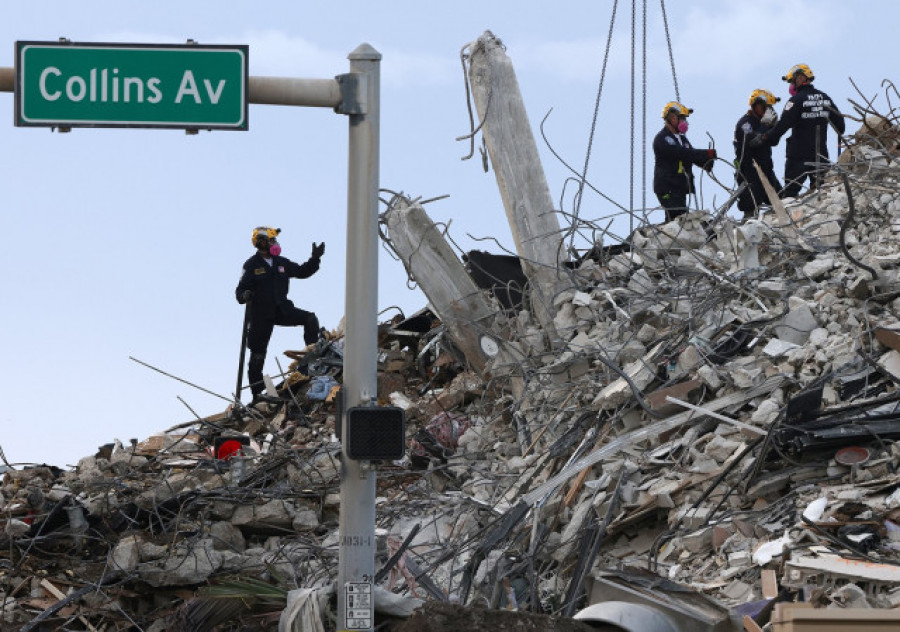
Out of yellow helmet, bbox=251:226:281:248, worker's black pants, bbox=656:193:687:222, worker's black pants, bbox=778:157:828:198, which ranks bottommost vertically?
yellow helmet, bbox=251:226:281:248

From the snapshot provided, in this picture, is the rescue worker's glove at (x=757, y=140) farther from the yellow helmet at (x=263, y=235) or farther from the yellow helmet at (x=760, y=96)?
the yellow helmet at (x=263, y=235)

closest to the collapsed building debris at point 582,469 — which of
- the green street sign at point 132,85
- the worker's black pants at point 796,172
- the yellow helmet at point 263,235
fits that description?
the worker's black pants at point 796,172

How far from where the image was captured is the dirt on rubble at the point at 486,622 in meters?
7.20

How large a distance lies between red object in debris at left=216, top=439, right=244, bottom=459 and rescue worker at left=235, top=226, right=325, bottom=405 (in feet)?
8.80

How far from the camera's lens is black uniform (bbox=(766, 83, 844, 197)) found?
1853cm

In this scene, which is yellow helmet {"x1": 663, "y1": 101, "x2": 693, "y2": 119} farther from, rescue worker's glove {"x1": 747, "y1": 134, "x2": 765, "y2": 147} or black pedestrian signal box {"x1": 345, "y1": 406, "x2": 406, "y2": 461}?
black pedestrian signal box {"x1": 345, "y1": 406, "x2": 406, "y2": 461}

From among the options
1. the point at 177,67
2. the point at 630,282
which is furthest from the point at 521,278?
the point at 177,67

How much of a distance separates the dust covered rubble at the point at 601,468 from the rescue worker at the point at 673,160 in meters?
1.73

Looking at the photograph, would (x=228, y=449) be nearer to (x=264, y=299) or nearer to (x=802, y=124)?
(x=264, y=299)

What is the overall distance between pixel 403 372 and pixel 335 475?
12.4 feet

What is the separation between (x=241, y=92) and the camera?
28.5 feet

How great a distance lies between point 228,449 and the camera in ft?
51.5

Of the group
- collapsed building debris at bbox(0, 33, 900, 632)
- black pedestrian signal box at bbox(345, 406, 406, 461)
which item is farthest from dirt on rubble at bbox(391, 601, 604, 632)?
black pedestrian signal box at bbox(345, 406, 406, 461)

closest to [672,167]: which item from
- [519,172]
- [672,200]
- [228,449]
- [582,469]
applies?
[672,200]
